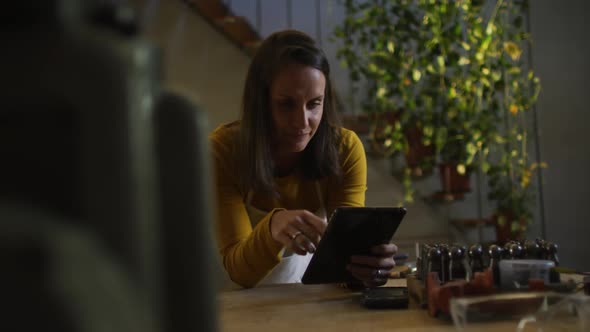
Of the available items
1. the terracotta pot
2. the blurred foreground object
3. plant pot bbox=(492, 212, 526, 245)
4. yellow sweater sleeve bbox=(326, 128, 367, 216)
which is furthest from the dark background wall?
the blurred foreground object

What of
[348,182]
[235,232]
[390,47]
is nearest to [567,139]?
[390,47]

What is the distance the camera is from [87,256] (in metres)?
0.24

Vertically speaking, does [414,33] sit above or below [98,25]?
above

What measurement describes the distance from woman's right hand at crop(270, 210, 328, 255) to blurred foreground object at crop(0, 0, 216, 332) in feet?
3.26

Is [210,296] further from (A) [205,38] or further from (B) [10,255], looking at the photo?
(A) [205,38]

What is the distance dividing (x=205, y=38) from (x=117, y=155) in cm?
386

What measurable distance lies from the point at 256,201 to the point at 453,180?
1.91 m

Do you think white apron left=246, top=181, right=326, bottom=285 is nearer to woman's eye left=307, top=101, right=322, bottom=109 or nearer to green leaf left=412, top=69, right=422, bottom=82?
woman's eye left=307, top=101, right=322, bottom=109

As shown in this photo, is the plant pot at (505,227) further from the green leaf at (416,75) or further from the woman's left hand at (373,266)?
the woman's left hand at (373,266)

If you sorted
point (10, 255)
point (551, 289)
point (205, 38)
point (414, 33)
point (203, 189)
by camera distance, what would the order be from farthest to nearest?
→ 1. point (205, 38)
2. point (414, 33)
3. point (551, 289)
4. point (203, 189)
5. point (10, 255)

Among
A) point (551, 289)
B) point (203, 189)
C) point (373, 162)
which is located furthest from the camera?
point (373, 162)

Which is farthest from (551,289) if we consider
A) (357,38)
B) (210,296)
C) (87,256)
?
(357,38)

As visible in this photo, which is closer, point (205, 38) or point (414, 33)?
point (414, 33)

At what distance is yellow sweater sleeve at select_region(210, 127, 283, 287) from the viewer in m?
1.48
